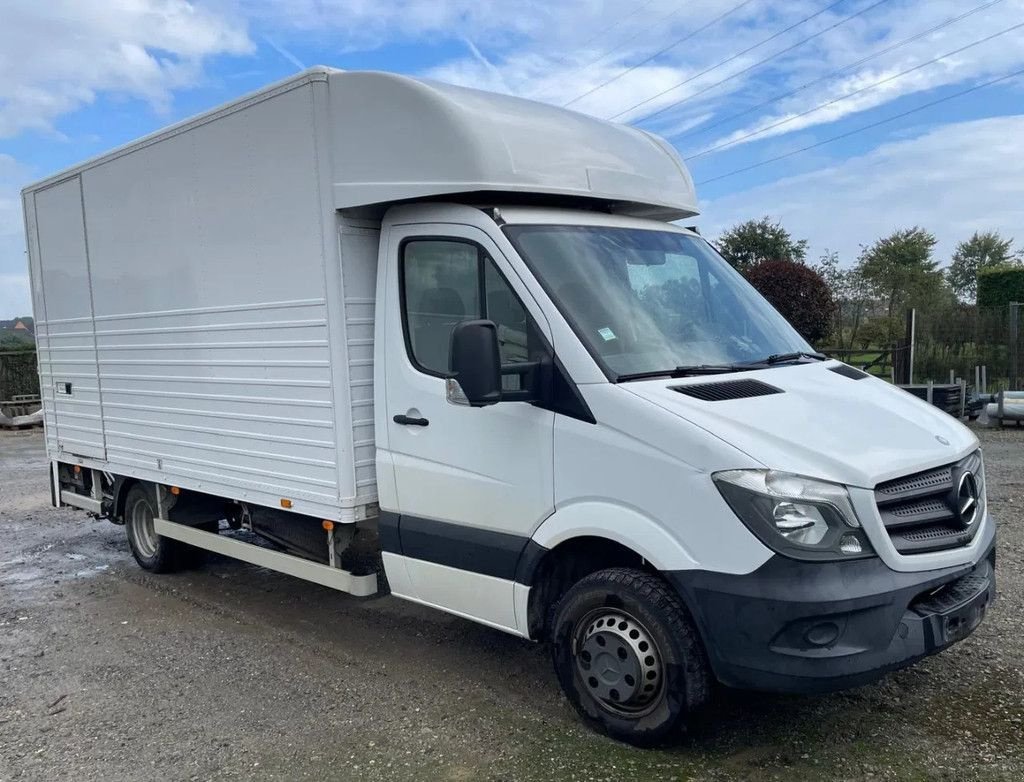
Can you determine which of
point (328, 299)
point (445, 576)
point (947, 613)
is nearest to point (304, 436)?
point (328, 299)

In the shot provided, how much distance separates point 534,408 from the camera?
13.2 feet

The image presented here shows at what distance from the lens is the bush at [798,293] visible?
1844 cm

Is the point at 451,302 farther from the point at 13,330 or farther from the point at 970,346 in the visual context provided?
the point at 13,330

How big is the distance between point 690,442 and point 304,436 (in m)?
2.54

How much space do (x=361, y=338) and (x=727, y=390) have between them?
2.13m

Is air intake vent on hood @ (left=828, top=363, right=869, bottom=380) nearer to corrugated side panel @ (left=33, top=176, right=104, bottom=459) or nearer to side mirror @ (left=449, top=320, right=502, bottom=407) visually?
side mirror @ (left=449, top=320, right=502, bottom=407)

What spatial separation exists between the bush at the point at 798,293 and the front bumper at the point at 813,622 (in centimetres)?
1561

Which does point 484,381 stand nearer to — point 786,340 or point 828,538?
point 828,538

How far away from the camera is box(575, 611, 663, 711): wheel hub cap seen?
3.73 metres

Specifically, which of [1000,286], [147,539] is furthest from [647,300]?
[1000,286]

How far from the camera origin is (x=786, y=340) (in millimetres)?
4816

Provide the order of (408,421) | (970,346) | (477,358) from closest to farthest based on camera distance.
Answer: (477,358) < (408,421) < (970,346)

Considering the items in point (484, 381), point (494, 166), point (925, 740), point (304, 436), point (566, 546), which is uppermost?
point (494, 166)

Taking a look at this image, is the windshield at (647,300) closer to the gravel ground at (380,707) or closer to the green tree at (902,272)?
the gravel ground at (380,707)
